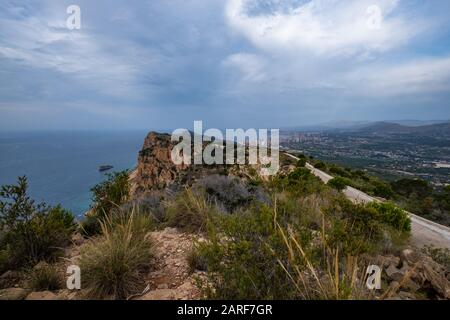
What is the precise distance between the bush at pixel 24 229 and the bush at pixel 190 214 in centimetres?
215

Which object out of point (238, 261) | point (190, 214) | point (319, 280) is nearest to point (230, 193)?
point (190, 214)

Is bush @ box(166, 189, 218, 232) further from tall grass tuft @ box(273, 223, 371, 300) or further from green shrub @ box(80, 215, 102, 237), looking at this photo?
tall grass tuft @ box(273, 223, 371, 300)

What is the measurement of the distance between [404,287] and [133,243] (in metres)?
3.91

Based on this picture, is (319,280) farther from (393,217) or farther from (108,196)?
(108,196)

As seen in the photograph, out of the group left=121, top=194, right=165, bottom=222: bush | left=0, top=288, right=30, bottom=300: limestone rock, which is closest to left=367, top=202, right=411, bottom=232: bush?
left=121, top=194, right=165, bottom=222: bush

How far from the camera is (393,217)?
6.48m

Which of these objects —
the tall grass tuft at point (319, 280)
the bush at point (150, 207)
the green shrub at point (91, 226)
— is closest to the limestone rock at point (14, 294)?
the bush at point (150, 207)

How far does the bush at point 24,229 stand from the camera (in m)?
4.29

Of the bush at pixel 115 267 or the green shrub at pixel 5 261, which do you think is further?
the green shrub at pixel 5 261

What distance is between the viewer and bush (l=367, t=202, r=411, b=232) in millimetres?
6282

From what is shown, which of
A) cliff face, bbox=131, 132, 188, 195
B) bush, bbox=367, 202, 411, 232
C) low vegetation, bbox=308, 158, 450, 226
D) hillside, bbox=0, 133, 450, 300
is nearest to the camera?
hillside, bbox=0, 133, 450, 300

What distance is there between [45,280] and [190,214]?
2.58 m

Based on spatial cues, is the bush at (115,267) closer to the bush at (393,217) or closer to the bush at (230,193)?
the bush at (230,193)

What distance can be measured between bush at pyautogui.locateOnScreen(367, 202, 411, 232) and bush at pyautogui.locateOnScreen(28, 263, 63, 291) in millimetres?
6757
